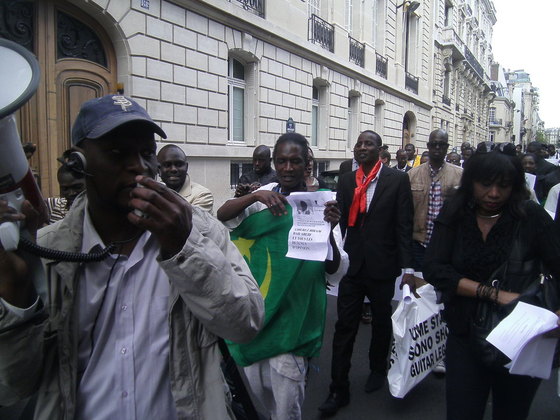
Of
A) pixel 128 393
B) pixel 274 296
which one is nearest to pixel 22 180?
pixel 128 393

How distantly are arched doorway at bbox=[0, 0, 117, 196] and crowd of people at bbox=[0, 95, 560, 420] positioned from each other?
581cm

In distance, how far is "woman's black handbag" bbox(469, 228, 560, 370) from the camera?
225 centimetres

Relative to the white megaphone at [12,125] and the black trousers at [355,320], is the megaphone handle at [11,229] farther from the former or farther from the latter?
the black trousers at [355,320]

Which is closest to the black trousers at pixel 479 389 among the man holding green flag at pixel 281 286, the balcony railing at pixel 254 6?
the man holding green flag at pixel 281 286

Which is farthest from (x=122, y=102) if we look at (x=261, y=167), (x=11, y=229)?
(x=261, y=167)

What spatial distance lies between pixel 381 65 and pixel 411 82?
17.2ft

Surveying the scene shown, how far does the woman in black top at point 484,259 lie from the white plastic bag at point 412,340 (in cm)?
96

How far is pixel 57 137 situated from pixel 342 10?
40.3 feet

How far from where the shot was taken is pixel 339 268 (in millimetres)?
2803

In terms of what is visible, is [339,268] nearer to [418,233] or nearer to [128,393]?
[128,393]

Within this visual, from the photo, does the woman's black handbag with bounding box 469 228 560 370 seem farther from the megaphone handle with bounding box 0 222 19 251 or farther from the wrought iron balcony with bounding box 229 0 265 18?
the wrought iron balcony with bounding box 229 0 265 18

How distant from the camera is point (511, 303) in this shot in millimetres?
2236

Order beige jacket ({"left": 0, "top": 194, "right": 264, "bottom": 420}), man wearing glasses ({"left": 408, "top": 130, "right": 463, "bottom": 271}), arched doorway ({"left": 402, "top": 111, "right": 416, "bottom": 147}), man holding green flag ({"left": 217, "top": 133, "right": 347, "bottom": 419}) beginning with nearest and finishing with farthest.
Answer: beige jacket ({"left": 0, "top": 194, "right": 264, "bottom": 420}) → man holding green flag ({"left": 217, "top": 133, "right": 347, "bottom": 419}) → man wearing glasses ({"left": 408, "top": 130, "right": 463, "bottom": 271}) → arched doorway ({"left": 402, "top": 111, "right": 416, "bottom": 147})

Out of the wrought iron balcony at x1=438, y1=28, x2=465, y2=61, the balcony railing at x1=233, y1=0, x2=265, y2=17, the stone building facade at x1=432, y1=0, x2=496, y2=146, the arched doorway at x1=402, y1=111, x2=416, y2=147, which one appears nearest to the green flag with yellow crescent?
the balcony railing at x1=233, y1=0, x2=265, y2=17
